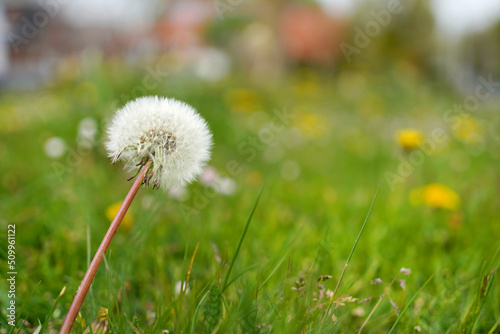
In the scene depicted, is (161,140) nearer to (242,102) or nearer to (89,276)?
(89,276)

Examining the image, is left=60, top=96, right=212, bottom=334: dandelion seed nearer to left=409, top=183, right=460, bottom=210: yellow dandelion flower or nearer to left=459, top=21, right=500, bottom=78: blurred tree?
left=409, top=183, right=460, bottom=210: yellow dandelion flower

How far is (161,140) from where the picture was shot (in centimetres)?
74

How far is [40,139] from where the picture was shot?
3.21m

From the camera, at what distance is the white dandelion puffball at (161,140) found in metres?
0.74

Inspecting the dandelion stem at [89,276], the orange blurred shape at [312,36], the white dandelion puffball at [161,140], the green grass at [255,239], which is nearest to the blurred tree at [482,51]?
the orange blurred shape at [312,36]

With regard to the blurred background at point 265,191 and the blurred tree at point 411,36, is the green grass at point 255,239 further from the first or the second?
the blurred tree at point 411,36

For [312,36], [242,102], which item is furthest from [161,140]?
[312,36]

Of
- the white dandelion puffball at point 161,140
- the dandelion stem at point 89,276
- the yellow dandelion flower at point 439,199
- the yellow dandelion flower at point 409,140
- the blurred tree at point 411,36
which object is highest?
the blurred tree at point 411,36

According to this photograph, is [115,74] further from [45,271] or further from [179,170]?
[179,170]

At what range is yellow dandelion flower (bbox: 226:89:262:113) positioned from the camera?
488 cm

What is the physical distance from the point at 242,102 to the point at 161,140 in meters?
4.45

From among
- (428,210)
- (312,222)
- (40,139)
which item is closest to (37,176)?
(40,139)

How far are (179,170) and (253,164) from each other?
2.28 metres

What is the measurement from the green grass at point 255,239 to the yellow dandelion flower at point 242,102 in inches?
40.0
